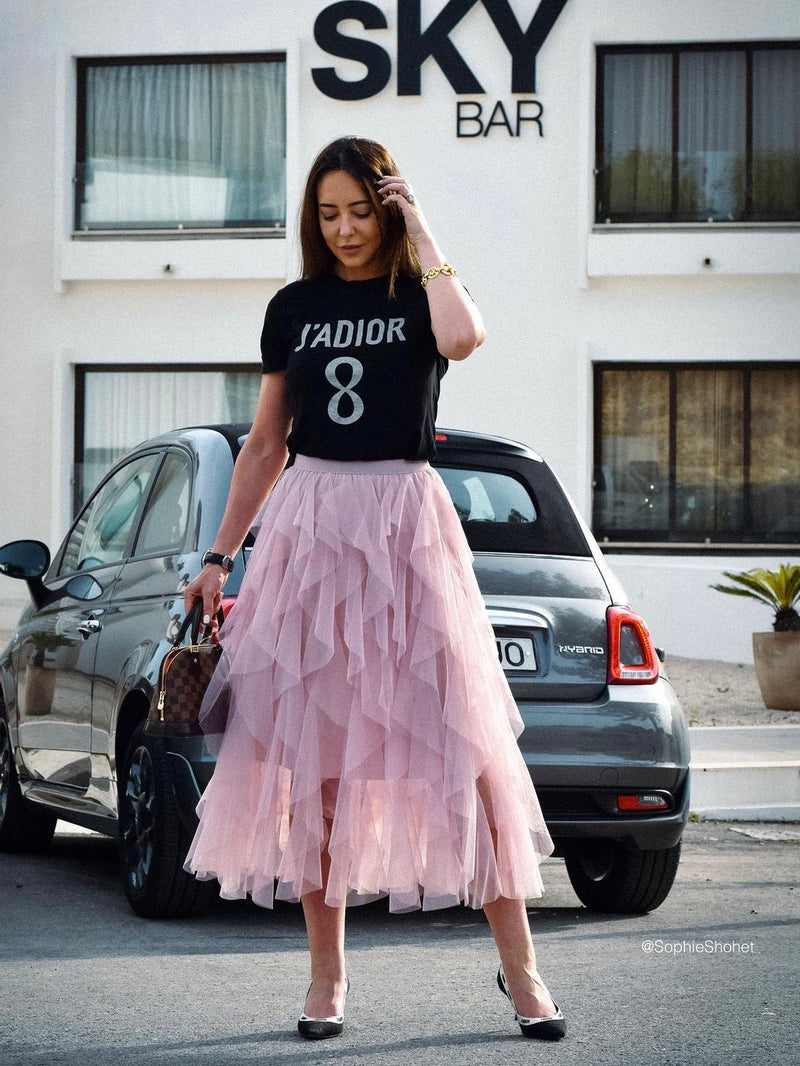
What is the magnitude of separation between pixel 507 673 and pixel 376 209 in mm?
2074

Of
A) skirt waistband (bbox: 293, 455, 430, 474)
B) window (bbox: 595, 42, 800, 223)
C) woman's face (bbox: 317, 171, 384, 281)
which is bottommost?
skirt waistband (bbox: 293, 455, 430, 474)

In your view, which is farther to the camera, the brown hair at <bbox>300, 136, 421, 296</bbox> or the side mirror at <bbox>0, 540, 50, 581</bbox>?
the side mirror at <bbox>0, 540, 50, 581</bbox>

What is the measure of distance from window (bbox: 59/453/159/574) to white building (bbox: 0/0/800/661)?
10803mm

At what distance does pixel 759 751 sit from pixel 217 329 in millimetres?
9577

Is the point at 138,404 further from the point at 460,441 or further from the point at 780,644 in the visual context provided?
the point at 460,441

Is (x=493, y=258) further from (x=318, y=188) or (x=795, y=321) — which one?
(x=318, y=188)

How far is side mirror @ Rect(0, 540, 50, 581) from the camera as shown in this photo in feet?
23.0

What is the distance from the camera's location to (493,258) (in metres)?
17.9

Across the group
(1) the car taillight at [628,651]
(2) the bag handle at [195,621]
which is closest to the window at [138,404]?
(1) the car taillight at [628,651]

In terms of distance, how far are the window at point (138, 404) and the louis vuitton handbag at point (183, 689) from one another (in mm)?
14581

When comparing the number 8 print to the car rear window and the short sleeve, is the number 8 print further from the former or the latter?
the car rear window

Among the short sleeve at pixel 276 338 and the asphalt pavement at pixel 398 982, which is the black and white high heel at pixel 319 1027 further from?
the short sleeve at pixel 276 338

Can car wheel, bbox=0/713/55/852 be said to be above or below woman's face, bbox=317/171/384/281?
below

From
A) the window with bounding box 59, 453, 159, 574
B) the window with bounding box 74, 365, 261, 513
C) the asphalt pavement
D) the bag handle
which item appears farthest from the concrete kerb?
the window with bounding box 74, 365, 261, 513
